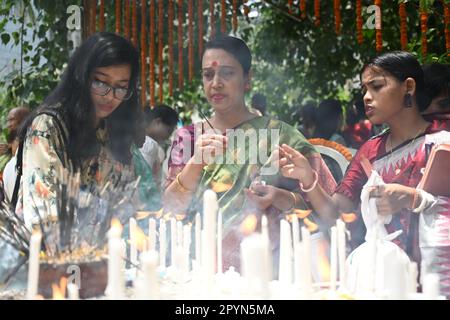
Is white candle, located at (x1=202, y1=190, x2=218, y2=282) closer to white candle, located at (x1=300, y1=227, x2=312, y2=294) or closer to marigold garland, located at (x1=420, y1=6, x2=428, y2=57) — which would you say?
white candle, located at (x1=300, y1=227, x2=312, y2=294)

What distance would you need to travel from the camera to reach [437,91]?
223 centimetres

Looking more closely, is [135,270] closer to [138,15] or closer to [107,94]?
[107,94]

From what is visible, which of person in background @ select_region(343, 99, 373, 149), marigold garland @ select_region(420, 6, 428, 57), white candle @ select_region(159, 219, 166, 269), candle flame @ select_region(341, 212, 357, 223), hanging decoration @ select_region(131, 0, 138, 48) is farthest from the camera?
person in background @ select_region(343, 99, 373, 149)

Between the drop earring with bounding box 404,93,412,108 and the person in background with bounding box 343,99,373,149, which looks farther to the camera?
the person in background with bounding box 343,99,373,149

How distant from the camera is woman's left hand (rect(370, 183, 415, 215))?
5.85ft

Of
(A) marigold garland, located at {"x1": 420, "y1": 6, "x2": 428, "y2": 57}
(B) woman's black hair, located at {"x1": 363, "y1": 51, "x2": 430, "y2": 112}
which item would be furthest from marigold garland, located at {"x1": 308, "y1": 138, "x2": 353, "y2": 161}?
(B) woman's black hair, located at {"x1": 363, "y1": 51, "x2": 430, "y2": 112}

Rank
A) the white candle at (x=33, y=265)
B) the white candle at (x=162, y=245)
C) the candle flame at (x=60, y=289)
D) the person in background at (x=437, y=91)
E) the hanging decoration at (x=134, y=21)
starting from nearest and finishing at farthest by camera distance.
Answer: the white candle at (x=33, y=265), the candle flame at (x=60, y=289), the white candle at (x=162, y=245), the person in background at (x=437, y=91), the hanging decoration at (x=134, y=21)

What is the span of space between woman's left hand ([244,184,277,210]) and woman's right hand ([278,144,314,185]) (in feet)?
0.37

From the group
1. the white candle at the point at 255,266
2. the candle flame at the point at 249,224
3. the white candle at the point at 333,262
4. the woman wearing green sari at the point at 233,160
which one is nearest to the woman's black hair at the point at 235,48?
the woman wearing green sari at the point at 233,160

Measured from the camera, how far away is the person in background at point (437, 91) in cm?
219

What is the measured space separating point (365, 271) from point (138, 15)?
2.48 m

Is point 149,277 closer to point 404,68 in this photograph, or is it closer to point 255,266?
point 255,266

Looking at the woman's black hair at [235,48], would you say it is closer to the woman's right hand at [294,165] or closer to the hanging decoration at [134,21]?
the woman's right hand at [294,165]
